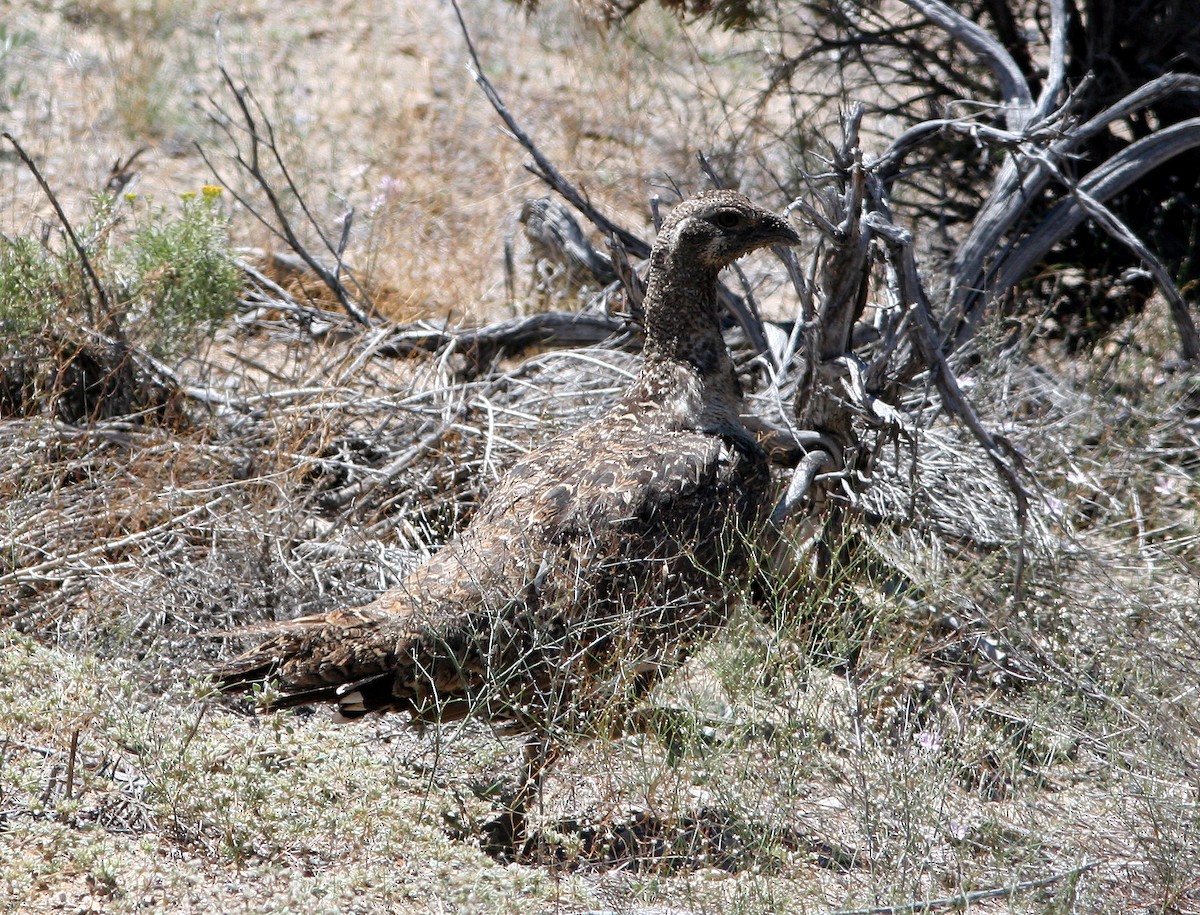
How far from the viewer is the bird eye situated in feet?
14.2

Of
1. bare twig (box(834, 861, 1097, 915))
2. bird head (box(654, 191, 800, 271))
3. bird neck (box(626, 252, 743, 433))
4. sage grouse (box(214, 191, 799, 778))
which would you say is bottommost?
bare twig (box(834, 861, 1097, 915))

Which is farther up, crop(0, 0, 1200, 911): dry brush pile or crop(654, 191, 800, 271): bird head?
crop(654, 191, 800, 271): bird head

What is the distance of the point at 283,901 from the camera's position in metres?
3.16

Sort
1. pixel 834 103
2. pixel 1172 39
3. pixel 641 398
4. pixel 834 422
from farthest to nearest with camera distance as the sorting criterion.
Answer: pixel 834 103, pixel 1172 39, pixel 834 422, pixel 641 398

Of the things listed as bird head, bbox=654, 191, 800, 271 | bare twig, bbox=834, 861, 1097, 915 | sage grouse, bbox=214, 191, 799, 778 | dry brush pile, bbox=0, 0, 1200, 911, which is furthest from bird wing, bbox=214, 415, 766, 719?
bare twig, bbox=834, 861, 1097, 915

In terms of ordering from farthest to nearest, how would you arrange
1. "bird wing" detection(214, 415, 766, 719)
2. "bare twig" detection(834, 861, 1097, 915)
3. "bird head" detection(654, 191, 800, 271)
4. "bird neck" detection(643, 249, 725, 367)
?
"bird neck" detection(643, 249, 725, 367), "bird head" detection(654, 191, 800, 271), "bird wing" detection(214, 415, 766, 719), "bare twig" detection(834, 861, 1097, 915)

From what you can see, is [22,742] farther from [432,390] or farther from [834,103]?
[834,103]

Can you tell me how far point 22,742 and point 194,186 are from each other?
17.0 feet

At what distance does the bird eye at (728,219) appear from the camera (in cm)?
434

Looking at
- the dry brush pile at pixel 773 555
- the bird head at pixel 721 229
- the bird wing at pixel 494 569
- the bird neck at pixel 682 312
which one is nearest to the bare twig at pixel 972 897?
the dry brush pile at pixel 773 555

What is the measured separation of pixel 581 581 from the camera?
12.2 feet

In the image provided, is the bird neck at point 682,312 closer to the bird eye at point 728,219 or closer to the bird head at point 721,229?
the bird head at point 721,229

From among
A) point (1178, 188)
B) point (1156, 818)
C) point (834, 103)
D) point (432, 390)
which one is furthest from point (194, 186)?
point (1156, 818)

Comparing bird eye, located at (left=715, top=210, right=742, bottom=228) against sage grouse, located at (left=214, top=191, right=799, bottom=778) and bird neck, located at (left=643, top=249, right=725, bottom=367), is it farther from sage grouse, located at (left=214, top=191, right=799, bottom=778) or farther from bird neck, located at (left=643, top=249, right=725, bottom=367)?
bird neck, located at (left=643, top=249, right=725, bottom=367)
